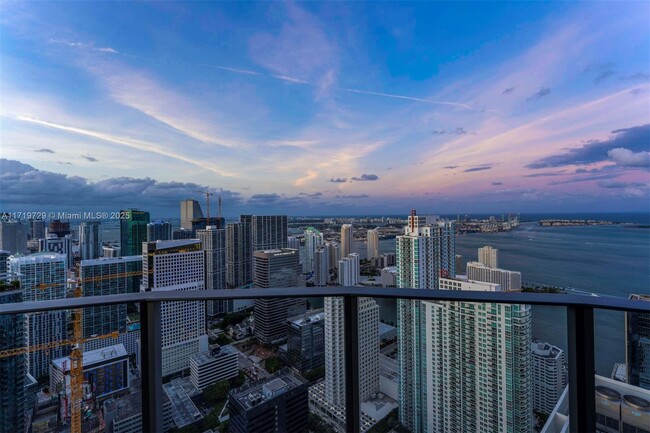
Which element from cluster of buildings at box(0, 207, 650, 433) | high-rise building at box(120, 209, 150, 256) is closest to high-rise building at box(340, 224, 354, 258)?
high-rise building at box(120, 209, 150, 256)

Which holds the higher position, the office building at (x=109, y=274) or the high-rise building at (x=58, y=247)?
the high-rise building at (x=58, y=247)

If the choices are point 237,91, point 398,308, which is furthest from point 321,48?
point 398,308

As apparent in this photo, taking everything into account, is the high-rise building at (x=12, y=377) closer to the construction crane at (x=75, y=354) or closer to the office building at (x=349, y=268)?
the construction crane at (x=75, y=354)

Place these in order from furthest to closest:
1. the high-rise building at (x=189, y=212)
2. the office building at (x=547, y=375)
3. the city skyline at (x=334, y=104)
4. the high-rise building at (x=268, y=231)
Answer: the high-rise building at (x=268, y=231) → the high-rise building at (x=189, y=212) → the city skyline at (x=334, y=104) → the office building at (x=547, y=375)

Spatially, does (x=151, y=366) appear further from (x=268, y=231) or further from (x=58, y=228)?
(x=268, y=231)

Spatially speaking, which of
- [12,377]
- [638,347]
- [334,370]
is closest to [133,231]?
[12,377]

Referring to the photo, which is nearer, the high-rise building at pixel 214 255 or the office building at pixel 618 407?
the office building at pixel 618 407

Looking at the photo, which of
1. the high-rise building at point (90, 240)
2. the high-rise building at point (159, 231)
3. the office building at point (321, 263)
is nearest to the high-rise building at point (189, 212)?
the high-rise building at point (159, 231)
